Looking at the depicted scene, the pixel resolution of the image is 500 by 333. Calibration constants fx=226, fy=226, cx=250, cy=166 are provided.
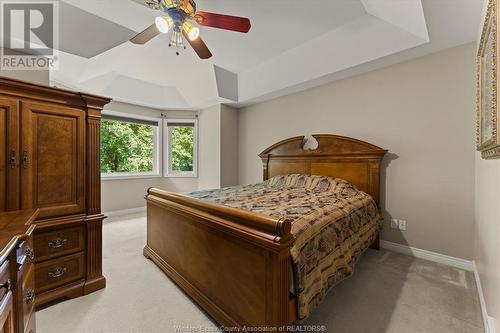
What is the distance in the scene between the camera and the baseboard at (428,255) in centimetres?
244

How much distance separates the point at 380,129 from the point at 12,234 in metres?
3.59

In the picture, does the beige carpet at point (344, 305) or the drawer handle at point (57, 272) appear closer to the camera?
the beige carpet at point (344, 305)

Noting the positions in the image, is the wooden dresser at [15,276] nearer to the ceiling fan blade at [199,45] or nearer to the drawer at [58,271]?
the drawer at [58,271]

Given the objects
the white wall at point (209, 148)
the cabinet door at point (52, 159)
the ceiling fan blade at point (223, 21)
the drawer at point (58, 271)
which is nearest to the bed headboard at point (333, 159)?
the white wall at point (209, 148)

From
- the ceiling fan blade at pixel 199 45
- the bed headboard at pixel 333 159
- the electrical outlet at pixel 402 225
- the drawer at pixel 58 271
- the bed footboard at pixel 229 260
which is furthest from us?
the bed headboard at pixel 333 159

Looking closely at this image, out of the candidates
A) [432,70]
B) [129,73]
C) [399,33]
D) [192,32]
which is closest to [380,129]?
[432,70]

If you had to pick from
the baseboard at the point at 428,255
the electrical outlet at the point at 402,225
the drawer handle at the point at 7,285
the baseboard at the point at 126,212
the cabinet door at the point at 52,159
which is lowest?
the baseboard at the point at 428,255

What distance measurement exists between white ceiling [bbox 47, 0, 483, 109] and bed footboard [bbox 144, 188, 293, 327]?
7.29 feet

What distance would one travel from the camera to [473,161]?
2424 millimetres

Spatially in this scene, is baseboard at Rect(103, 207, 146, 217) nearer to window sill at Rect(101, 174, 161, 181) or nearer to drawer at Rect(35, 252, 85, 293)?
window sill at Rect(101, 174, 161, 181)

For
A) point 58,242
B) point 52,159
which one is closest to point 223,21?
point 52,159

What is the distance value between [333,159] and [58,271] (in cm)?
334

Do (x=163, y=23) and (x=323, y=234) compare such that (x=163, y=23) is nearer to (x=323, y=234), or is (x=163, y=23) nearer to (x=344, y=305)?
(x=323, y=234)

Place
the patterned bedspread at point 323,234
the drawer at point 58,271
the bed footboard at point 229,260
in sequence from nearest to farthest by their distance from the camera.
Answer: the bed footboard at point 229,260 < the patterned bedspread at point 323,234 < the drawer at point 58,271
